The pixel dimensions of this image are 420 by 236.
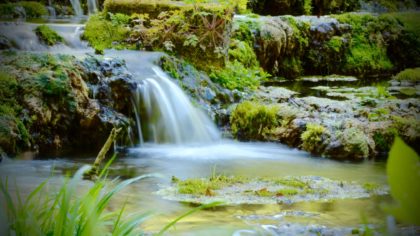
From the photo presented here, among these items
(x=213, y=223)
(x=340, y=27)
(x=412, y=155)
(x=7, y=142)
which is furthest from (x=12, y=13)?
(x=412, y=155)

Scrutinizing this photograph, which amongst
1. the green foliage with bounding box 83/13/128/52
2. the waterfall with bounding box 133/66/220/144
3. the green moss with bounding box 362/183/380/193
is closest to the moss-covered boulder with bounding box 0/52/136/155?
the waterfall with bounding box 133/66/220/144

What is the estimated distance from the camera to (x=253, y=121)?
6223mm

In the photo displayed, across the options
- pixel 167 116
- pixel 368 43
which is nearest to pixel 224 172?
pixel 167 116

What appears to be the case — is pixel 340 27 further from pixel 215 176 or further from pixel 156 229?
pixel 156 229

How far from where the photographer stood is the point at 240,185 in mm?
3791

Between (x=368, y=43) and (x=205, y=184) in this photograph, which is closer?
(x=205, y=184)

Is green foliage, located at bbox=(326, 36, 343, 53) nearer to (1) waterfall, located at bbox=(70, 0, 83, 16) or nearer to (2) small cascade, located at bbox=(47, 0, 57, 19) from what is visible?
(1) waterfall, located at bbox=(70, 0, 83, 16)

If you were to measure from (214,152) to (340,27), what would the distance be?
6.88 m

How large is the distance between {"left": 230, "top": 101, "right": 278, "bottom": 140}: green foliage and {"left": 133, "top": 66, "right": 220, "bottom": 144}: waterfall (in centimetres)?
27

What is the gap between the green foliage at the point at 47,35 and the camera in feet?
23.3

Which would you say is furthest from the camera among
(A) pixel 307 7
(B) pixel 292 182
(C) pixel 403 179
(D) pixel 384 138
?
(A) pixel 307 7

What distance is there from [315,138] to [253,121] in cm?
98

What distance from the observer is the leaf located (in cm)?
52

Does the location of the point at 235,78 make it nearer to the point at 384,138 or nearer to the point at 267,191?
the point at 384,138
